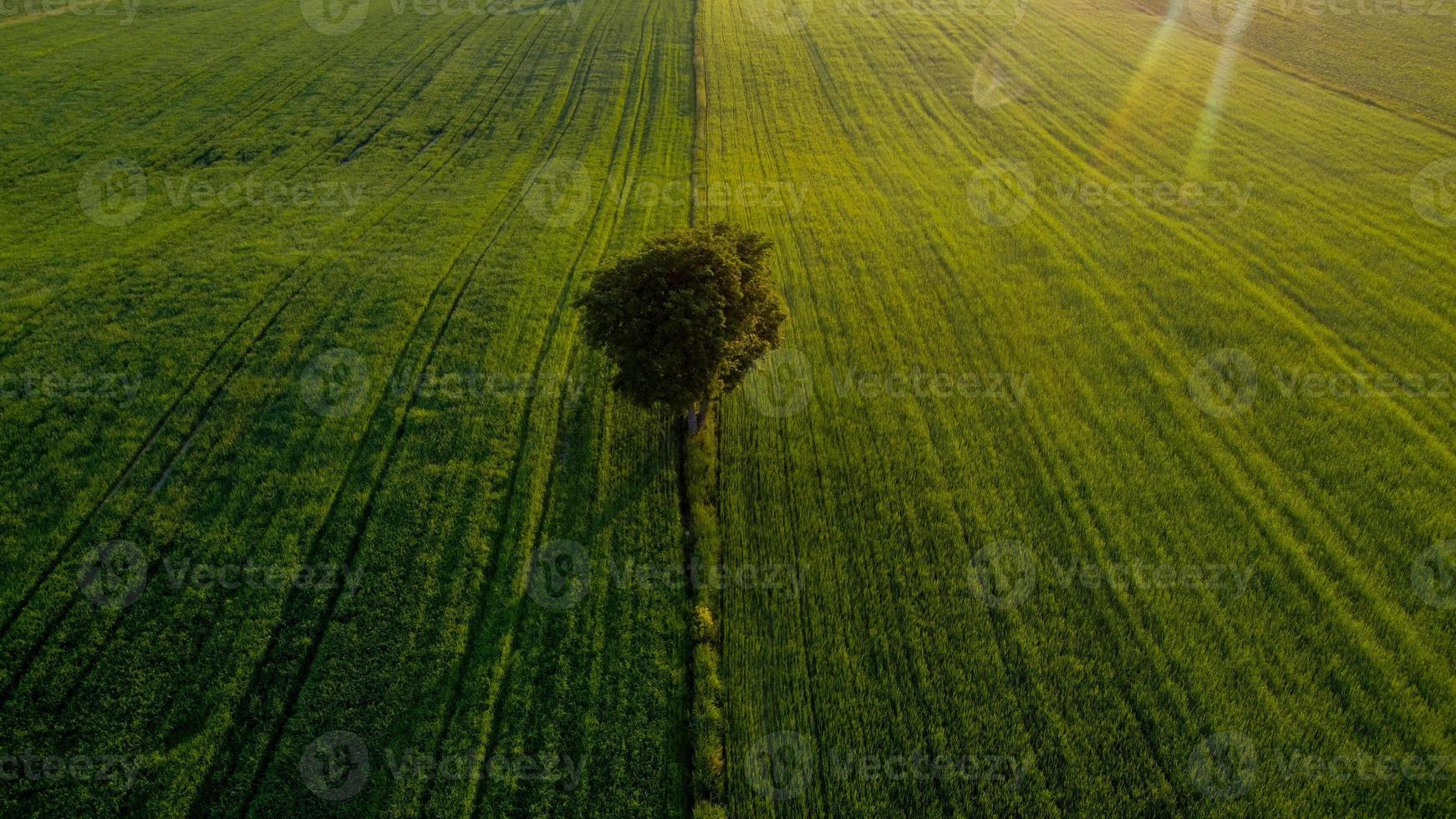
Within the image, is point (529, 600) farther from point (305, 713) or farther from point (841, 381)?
point (841, 381)

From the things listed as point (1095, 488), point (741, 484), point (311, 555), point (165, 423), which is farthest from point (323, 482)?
point (1095, 488)

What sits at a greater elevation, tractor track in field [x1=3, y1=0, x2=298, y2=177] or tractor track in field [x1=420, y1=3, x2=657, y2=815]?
tractor track in field [x1=3, y1=0, x2=298, y2=177]

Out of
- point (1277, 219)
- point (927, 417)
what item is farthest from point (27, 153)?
point (1277, 219)

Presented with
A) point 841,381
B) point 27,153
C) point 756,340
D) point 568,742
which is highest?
point 27,153

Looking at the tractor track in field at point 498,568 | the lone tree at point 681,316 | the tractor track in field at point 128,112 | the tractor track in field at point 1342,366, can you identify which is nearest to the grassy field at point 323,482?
the tractor track in field at point 498,568

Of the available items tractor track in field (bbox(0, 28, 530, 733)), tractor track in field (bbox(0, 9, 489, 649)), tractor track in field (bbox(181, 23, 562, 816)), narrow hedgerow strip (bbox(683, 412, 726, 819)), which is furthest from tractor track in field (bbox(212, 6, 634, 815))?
narrow hedgerow strip (bbox(683, 412, 726, 819))

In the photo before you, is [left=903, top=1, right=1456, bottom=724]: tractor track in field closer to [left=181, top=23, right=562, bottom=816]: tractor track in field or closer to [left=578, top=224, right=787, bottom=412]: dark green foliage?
[left=578, top=224, right=787, bottom=412]: dark green foliage
